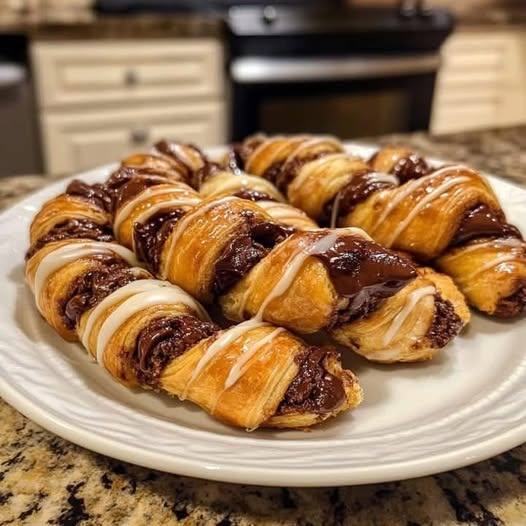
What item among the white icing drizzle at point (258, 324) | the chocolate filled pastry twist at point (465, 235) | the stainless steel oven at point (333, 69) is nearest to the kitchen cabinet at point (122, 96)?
the stainless steel oven at point (333, 69)

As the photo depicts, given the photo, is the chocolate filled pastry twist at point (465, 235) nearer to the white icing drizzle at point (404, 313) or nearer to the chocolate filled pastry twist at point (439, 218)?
the chocolate filled pastry twist at point (439, 218)

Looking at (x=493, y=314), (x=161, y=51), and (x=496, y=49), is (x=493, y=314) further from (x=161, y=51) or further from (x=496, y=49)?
(x=496, y=49)

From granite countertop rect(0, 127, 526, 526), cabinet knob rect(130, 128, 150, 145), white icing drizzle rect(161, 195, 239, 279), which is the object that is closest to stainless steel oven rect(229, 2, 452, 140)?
cabinet knob rect(130, 128, 150, 145)

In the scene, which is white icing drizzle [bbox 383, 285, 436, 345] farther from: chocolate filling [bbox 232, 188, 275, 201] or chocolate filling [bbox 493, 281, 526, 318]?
chocolate filling [bbox 232, 188, 275, 201]

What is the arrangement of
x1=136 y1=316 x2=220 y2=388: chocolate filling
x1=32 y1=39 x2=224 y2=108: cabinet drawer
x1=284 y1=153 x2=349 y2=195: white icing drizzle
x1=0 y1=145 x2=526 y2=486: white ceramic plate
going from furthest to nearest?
1. x1=32 y1=39 x2=224 y2=108: cabinet drawer
2. x1=284 y1=153 x2=349 y2=195: white icing drizzle
3. x1=136 y1=316 x2=220 y2=388: chocolate filling
4. x1=0 y1=145 x2=526 y2=486: white ceramic plate

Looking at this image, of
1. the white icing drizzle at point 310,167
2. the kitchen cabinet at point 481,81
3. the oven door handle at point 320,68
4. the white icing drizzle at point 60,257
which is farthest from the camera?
the kitchen cabinet at point 481,81

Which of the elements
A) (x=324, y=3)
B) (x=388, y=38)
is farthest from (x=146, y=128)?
(x=324, y=3)

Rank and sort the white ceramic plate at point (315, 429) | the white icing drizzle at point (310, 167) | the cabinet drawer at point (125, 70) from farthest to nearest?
the cabinet drawer at point (125, 70), the white icing drizzle at point (310, 167), the white ceramic plate at point (315, 429)

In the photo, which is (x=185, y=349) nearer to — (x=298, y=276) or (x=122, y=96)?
(x=298, y=276)
